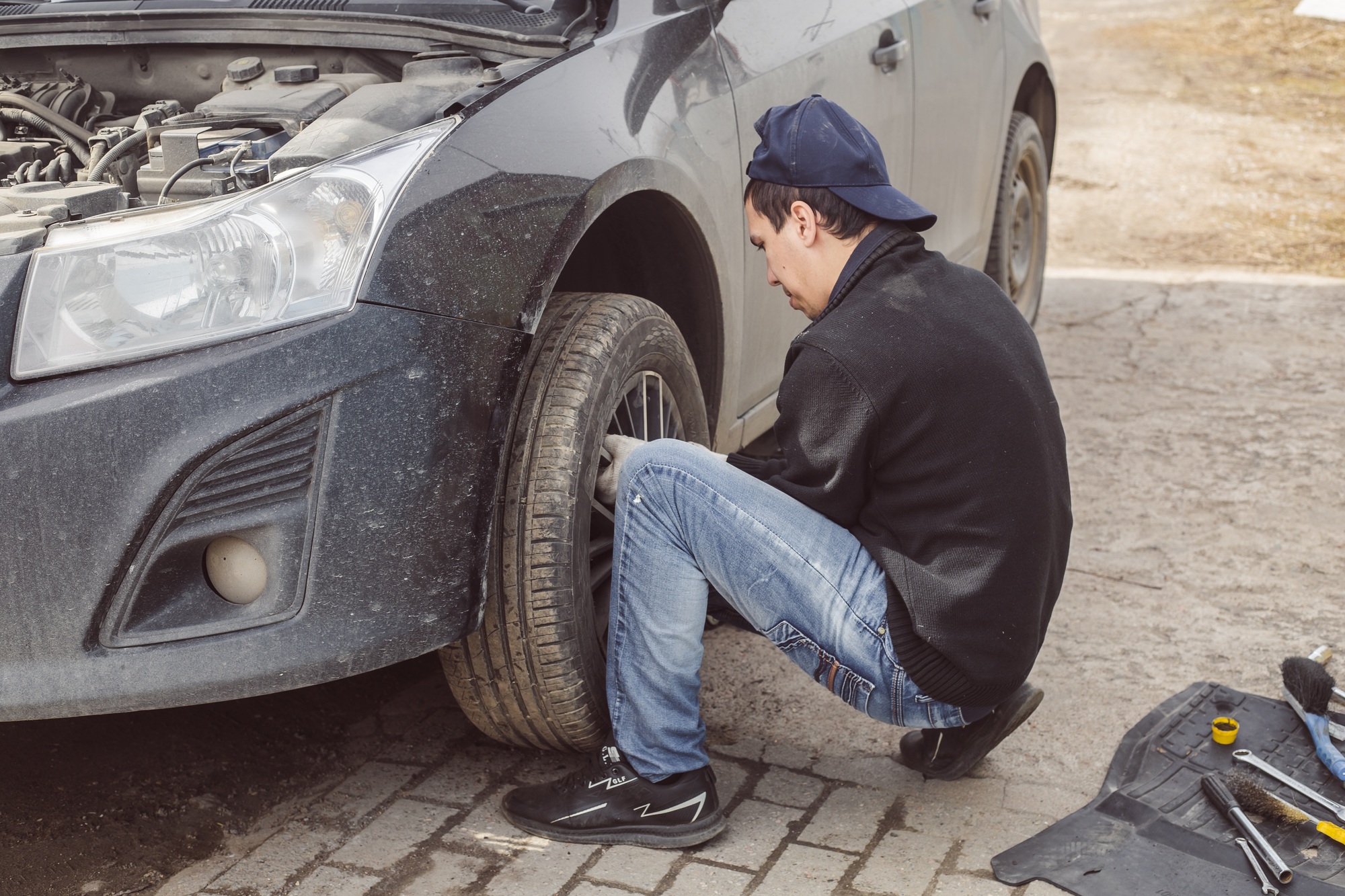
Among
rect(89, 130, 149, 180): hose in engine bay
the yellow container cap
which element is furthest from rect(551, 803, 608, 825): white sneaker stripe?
rect(89, 130, 149, 180): hose in engine bay

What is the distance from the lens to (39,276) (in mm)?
1866

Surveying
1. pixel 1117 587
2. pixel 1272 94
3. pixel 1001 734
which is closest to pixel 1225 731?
Result: pixel 1001 734

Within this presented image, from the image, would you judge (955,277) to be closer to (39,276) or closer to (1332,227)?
(39,276)

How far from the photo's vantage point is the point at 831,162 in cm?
212

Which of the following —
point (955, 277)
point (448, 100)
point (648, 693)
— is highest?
point (448, 100)

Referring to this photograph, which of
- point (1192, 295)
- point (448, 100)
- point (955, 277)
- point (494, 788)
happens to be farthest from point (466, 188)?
point (1192, 295)

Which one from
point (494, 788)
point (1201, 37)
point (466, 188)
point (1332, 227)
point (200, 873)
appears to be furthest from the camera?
point (1201, 37)

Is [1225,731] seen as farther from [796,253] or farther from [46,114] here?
[46,114]

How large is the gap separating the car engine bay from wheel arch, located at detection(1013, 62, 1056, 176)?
2.78 meters

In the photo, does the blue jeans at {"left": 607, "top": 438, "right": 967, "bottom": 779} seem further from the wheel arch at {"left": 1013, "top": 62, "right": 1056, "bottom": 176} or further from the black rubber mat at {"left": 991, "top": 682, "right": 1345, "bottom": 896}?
the wheel arch at {"left": 1013, "top": 62, "right": 1056, "bottom": 176}

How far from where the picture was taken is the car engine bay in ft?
6.99

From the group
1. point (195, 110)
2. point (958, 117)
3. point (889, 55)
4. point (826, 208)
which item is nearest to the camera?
point (826, 208)

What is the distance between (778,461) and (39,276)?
117cm

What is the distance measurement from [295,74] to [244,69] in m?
0.14
